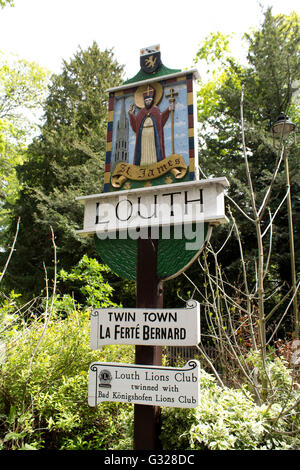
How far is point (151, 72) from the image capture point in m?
3.39

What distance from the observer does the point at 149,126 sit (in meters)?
3.31

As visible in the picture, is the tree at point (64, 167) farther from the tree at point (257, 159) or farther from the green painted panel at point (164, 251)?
the green painted panel at point (164, 251)

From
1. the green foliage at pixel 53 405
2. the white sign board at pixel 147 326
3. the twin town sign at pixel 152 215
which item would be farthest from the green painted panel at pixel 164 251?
the green foliage at pixel 53 405

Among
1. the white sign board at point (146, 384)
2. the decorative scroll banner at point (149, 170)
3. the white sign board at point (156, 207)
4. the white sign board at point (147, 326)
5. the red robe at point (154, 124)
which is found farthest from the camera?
the red robe at point (154, 124)

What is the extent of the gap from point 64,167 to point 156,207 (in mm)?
12534

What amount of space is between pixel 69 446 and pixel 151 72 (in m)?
3.45

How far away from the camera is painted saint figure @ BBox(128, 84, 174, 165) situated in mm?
3238

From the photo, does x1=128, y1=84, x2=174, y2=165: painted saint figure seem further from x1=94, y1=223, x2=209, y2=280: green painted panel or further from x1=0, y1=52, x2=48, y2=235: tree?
x1=0, y1=52, x2=48, y2=235: tree

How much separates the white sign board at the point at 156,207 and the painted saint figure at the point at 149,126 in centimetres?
37

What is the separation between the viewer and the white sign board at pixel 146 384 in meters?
2.50

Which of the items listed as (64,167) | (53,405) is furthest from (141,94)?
(64,167)

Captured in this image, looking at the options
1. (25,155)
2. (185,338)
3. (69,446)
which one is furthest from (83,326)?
(25,155)

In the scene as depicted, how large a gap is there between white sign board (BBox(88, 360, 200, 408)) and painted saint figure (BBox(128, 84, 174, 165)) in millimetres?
1766

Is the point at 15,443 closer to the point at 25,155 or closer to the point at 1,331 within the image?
the point at 1,331
